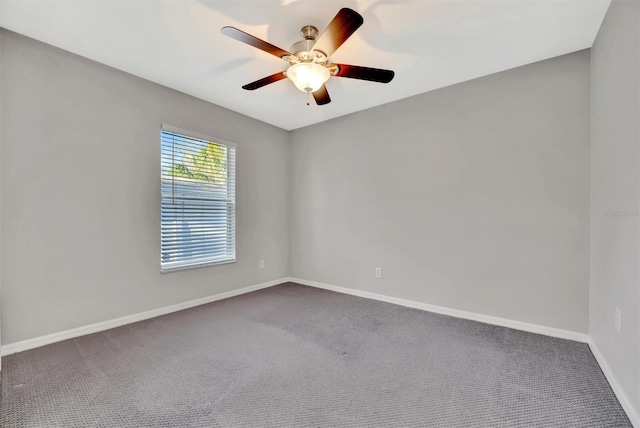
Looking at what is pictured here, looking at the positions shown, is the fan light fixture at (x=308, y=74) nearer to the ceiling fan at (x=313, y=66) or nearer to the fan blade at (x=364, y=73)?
the ceiling fan at (x=313, y=66)

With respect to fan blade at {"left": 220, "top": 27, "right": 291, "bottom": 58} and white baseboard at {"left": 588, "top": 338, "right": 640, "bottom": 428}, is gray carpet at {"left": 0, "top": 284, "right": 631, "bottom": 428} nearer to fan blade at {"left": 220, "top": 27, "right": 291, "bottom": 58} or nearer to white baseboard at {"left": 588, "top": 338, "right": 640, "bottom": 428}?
white baseboard at {"left": 588, "top": 338, "right": 640, "bottom": 428}

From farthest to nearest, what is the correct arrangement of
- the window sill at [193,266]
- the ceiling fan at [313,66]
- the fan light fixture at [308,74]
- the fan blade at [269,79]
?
the window sill at [193,266]
the fan blade at [269,79]
the fan light fixture at [308,74]
the ceiling fan at [313,66]

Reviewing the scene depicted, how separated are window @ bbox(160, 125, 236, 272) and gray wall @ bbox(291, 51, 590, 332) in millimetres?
Result: 1340

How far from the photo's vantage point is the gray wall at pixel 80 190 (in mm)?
2109

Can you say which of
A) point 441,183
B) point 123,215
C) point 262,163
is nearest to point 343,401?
point 441,183

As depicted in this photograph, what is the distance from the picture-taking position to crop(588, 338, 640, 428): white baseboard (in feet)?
4.60

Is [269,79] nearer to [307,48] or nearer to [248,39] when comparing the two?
[307,48]

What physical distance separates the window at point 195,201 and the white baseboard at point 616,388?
3.54 meters

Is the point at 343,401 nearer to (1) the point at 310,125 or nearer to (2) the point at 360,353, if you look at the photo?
(2) the point at 360,353

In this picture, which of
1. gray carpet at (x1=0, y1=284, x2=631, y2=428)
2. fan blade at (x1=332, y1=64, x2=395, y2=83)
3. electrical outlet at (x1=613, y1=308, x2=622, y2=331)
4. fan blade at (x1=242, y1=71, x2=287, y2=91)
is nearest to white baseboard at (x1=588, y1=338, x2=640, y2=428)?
gray carpet at (x1=0, y1=284, x2=631, y2=428)

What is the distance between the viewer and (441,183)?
302 cm

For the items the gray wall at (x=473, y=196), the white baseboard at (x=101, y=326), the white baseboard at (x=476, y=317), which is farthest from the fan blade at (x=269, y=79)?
the white baseboard at (x=476, y=317)

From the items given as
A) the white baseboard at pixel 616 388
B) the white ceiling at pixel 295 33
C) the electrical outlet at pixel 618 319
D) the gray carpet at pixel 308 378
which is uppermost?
the white ceiling at pixel 295 33

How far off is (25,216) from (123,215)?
2.15ft
